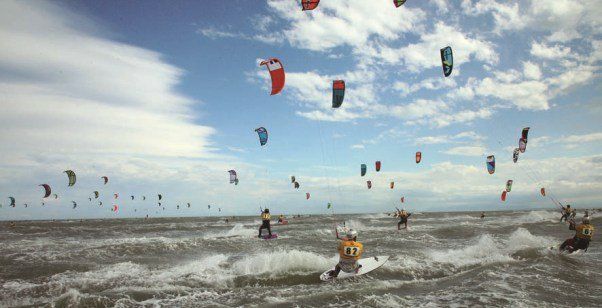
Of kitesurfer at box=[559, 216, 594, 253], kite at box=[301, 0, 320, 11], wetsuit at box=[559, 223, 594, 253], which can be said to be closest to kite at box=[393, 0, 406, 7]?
kite at box=[301, 0, 320, 11]

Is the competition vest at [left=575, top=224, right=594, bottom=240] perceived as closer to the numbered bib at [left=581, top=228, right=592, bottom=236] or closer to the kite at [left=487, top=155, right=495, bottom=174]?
the numbered bib at [left=581, top=228, right=592, bottom=236]

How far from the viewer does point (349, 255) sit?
29.4 feet

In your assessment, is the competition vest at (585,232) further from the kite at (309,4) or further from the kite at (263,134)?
the kite at (263,134)

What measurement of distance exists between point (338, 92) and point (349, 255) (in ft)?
22.2

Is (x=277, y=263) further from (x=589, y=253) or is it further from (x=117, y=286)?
(x=589, y=253)

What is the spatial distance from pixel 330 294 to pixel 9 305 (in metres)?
6.63

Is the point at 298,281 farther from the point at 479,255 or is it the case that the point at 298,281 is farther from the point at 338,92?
the point at 479,255

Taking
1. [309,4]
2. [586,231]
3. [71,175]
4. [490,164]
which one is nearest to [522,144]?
[490,164]

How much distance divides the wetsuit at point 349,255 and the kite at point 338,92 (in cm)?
574

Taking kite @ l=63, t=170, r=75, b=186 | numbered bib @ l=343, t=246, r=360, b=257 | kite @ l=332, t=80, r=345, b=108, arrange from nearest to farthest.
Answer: numbered bib @ l=343, t=246, r=360, b=257, kite @ l=332, t=80, r=345, b=108, kite @ l=63, t=170, r=75, b=186

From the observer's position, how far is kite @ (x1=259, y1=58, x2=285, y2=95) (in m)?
11.6

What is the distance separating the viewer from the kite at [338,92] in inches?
526

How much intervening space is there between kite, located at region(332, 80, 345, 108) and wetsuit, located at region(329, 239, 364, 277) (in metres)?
5.74

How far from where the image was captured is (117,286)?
8.94 metres
